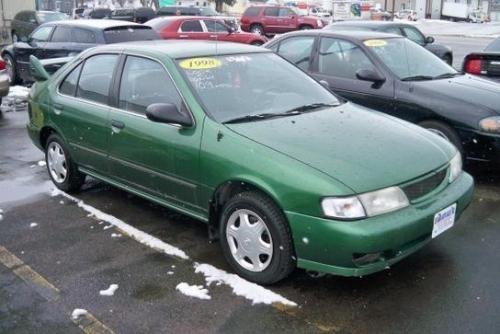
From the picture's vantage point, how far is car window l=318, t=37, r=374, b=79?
6523 mm

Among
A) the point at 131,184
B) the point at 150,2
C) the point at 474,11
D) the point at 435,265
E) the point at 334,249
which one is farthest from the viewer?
the point at 474,11

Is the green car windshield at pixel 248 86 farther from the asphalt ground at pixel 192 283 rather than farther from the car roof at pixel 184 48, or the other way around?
the asphalt ground at pixel 192 283

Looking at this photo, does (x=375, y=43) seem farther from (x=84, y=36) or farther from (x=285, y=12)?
(x=285, y=12)

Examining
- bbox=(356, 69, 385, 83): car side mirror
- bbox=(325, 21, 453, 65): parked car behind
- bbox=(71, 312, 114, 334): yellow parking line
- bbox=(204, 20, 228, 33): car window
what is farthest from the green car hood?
bbox=(204, 20, 228, 33): car window

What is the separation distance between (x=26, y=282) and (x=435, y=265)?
9.11ft

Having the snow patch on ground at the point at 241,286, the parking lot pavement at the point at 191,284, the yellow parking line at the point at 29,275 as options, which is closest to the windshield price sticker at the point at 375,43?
the parking lot pavement at the point at 191,284

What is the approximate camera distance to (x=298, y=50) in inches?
283

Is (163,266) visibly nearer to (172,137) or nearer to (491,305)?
(172,137)

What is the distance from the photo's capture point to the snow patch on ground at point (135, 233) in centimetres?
420

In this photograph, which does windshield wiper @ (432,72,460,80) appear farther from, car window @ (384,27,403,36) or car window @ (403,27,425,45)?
car window @ (403,27,425,45)

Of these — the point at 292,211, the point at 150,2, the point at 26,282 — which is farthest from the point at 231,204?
the point at 150,2

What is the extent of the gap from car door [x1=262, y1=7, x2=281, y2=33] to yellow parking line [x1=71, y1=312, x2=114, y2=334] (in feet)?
86.3

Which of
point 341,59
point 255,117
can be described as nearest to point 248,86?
point 255,117

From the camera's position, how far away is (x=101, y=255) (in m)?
4.15
